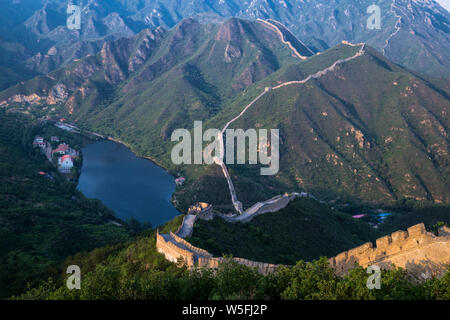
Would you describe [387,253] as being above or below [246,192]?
below

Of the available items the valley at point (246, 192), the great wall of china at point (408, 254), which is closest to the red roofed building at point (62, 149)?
the valley at point (246, 192)

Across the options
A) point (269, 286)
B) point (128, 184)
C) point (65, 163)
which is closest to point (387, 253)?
point (269, 286)

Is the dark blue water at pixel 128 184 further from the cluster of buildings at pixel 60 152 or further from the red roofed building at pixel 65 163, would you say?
the cluster of buildings at pixel 60 152

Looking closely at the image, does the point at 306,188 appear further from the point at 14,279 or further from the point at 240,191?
the point at 14,279

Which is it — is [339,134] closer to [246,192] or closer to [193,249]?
[246,192]

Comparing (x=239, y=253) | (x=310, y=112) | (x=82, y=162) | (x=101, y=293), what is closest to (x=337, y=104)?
(x=310, y=112)

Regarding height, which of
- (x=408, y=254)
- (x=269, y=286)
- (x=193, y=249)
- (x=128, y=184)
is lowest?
(x=269, y=286)
